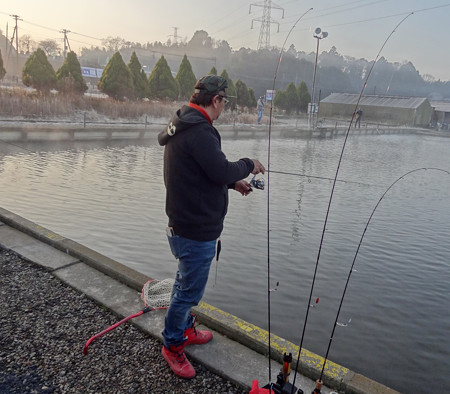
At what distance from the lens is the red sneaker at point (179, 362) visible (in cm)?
271

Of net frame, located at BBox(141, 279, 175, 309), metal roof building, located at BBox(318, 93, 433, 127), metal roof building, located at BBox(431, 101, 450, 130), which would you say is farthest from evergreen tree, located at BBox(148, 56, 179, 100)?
metal roof building, located at BBox(431, 101, 450, 130)

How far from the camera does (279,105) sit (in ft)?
154

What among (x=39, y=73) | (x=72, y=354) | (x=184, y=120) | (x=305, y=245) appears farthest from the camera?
(x=39, y=73)

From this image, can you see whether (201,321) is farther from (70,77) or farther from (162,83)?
(162,83)

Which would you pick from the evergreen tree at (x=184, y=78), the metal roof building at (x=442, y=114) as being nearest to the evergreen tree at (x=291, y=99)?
the evergreen tree at (x=184, y=78)

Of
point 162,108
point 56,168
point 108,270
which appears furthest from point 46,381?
point 162,108

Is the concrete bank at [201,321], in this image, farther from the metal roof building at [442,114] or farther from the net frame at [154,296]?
the metal roof building at [442,114]

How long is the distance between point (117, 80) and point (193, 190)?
2713cm

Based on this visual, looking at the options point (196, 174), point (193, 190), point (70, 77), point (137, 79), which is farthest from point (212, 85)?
point (137, 79)

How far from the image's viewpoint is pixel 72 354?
2867 millimetres

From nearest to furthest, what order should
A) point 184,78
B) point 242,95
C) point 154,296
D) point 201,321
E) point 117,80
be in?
point 201,321 < point 154,296 < point 117,80 < point 184,78 < point 242,95

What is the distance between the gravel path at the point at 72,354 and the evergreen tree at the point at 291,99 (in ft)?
148

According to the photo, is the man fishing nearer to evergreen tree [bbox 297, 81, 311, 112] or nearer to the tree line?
the tree line

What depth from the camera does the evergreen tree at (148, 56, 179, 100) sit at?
30516mm
